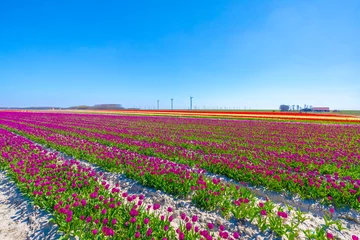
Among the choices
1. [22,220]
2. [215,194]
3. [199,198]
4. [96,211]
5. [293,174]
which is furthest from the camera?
[293,174]

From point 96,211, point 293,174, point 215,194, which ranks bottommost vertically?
point 293,174

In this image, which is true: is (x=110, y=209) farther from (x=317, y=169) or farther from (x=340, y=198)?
(x=317, y=169)

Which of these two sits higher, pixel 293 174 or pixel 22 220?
pixel 293 174

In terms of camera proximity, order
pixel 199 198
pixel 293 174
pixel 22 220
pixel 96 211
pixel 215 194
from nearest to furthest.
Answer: pixel 96 211
pixel 22 220
pixel 215 194
pixel 199 198
pixel 293 174

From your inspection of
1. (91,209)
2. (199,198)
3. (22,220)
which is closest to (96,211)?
(91,209)

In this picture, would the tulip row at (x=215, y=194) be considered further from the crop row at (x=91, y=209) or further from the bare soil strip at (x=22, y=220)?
the bare soil strip at (x=22, y=220)

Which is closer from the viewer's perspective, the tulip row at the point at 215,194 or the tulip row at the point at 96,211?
the tulip row at the point at 96,211

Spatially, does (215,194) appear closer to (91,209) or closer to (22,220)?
(91,209)

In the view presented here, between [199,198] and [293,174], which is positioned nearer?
[199,198]

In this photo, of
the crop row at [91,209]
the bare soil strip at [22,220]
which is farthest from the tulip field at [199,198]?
the bare soil strip at [22,220]

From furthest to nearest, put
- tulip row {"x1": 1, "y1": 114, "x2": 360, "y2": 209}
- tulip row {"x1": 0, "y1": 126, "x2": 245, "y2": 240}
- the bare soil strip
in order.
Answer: tulip row {"x1": 1, "y1": 114, "x2": 360, "y2": 209}, the bare soil strip, tulip row {"x1": 0, "y1": 126, "x2": 245, "y2": 240}

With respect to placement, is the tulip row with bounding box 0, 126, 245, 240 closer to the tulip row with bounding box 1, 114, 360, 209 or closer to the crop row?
the crop row

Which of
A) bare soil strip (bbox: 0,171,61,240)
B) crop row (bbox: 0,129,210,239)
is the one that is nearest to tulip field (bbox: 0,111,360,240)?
crop row (bbox: 0,129,210,239)

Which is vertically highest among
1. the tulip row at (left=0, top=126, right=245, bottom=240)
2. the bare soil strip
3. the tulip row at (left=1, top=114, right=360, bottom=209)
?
the tulip row at (left=0, top=126, right=245, bottom=240)
